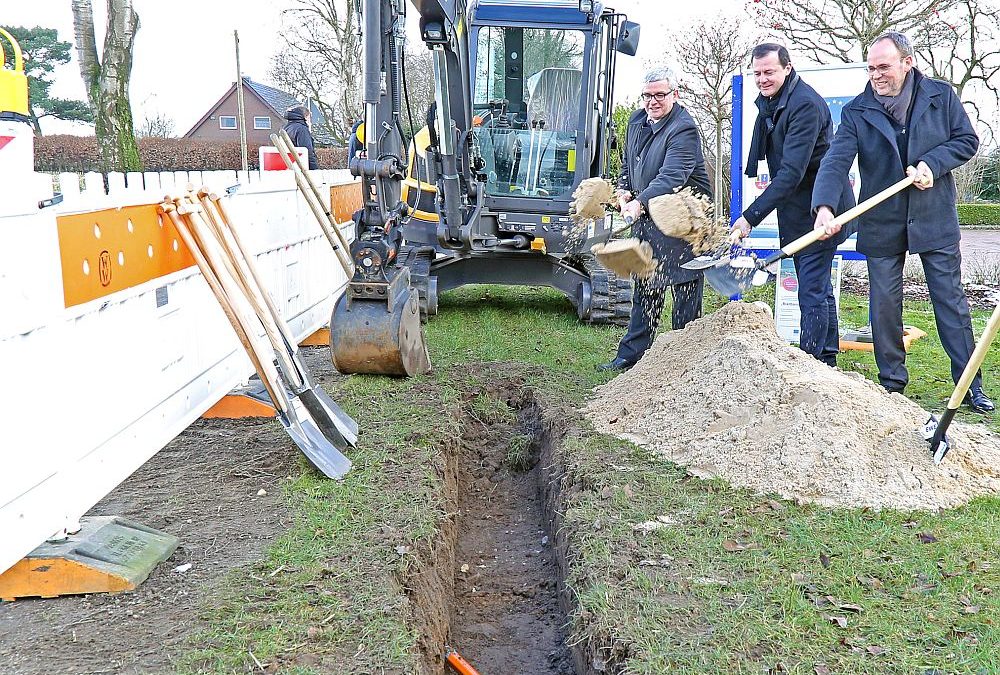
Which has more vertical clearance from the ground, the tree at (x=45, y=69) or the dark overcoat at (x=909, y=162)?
the tree at (x=45, y=69)

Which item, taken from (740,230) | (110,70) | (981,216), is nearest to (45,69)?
(110,70)

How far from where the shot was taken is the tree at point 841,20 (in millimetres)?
16078

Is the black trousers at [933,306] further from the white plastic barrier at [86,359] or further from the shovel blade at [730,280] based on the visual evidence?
the white plastic barrier at [86,359]

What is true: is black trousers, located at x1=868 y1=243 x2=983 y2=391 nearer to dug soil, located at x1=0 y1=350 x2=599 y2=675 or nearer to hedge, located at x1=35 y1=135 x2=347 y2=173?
dug soil, located at x1=0 y1=350 x2=599 y2=675

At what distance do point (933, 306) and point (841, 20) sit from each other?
13.7 m

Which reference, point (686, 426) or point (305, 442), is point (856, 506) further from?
point (305, 442)

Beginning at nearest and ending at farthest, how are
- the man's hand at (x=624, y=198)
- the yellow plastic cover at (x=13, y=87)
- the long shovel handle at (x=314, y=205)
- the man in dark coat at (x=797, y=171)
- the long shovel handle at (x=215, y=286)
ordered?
the long shovel handle at (x=215, y=286) < the yellow plastic cover at (x=13, y=87) < the man in dark coat at (x=797, y=171) < the man's hand at (x=624, y=198) < the long shovel handle at (x=314, y=205)

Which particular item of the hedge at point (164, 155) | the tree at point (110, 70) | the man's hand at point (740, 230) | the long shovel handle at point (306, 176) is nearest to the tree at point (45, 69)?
the hedge at point (164, 155)

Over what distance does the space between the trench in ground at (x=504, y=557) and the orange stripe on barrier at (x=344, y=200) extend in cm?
336

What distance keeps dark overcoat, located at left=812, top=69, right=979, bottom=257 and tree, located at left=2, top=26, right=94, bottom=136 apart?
113 feet

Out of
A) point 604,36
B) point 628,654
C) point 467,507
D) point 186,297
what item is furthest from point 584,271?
point 628,654

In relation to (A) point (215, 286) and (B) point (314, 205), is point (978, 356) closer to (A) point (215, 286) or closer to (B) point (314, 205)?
(A) point (215, 286)

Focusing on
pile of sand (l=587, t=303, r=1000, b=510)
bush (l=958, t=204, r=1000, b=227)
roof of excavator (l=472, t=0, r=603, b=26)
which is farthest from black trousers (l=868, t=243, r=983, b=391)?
bush (l=958, t=204, r=1000, b=227)

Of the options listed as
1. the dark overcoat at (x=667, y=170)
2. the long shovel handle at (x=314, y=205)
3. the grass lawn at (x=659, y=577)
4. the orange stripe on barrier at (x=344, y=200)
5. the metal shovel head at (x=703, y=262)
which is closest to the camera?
the grass lawn at (x=659, y=577)
